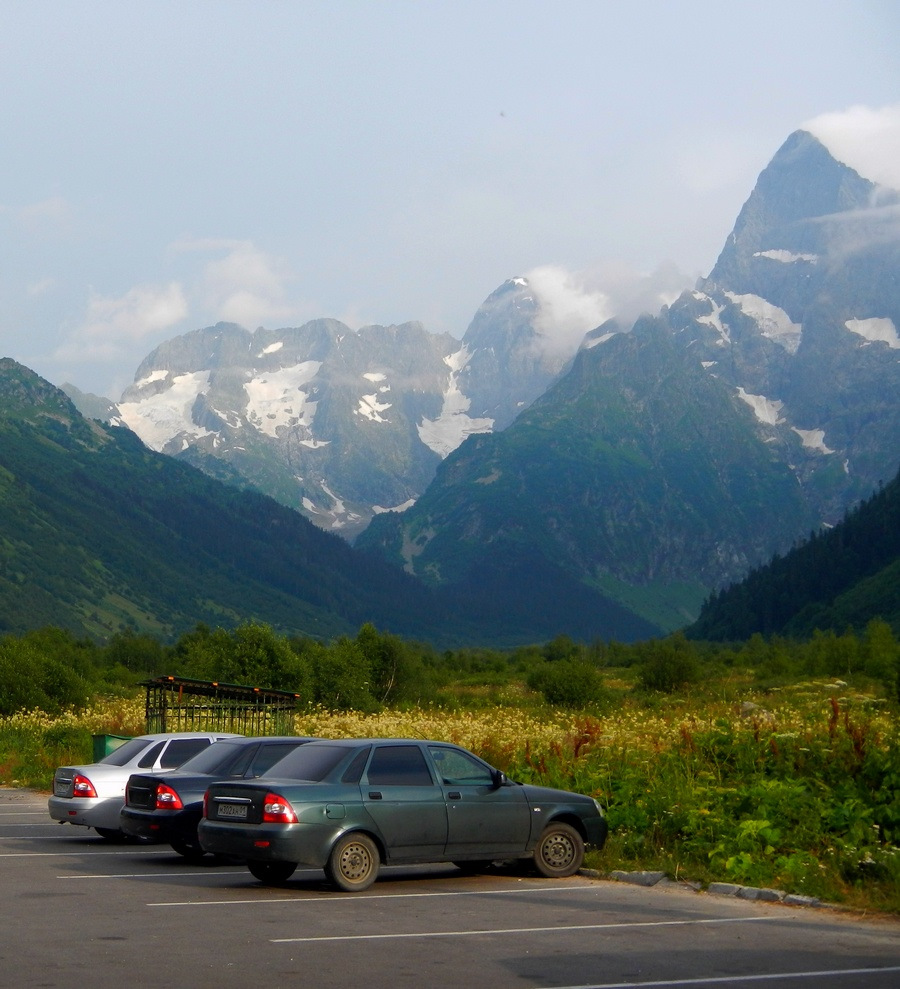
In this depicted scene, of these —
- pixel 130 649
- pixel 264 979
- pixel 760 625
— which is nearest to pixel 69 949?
pixel 264 979

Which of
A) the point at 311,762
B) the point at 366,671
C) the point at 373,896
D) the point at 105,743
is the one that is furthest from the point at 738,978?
the point at 366,671

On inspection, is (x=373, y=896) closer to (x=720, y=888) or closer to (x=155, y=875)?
(x=155, y=875)

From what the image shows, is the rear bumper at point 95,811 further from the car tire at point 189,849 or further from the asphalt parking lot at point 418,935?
the asphalt parking lot at point 418,935

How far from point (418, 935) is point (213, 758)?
821 cm

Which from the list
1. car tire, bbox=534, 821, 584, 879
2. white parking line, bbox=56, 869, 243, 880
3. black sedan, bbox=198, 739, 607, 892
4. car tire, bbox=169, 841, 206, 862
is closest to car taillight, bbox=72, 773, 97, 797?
car tire, bbox=169, 841, 206, 862

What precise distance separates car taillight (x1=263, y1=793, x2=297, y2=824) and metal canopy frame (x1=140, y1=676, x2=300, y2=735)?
1916 cm

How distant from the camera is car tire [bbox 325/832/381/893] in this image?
618 inches

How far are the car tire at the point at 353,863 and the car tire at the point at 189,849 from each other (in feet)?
12.8

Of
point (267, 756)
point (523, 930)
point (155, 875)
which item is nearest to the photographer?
point (523, 930)

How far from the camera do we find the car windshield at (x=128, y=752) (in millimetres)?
22641

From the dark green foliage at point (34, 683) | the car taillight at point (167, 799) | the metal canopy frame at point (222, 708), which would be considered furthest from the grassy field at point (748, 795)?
the dark green foliage at point (34, 683)

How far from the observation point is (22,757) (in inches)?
1580

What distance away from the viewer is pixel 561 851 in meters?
17.5

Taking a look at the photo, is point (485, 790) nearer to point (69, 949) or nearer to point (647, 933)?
point (647, 933)
